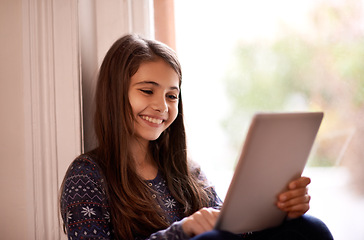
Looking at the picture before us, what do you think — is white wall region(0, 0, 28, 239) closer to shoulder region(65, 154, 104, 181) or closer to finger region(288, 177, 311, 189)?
shoulder region(65, 154, 104, 181)

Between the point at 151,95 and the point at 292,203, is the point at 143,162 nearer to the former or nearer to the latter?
the point at 151,95

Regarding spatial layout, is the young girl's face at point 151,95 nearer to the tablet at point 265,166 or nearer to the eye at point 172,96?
the eye at point 172,96

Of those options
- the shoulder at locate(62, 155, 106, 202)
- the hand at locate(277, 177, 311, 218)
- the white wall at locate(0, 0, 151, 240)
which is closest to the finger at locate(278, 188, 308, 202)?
the hand at locate(277, 177, 311, 218)

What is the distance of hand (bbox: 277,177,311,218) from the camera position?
0.95 m

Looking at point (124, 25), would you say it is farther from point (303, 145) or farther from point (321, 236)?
point (321, 236)

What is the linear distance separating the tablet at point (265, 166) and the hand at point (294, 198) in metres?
0.01

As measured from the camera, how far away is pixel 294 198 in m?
0.97

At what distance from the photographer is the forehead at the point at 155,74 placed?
118cm

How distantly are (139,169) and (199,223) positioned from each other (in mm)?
383

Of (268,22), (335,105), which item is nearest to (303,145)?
(335,105)

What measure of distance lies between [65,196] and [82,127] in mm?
339

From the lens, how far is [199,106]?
60.1 inches

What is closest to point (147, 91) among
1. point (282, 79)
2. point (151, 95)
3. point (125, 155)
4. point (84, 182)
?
point (151, 95)

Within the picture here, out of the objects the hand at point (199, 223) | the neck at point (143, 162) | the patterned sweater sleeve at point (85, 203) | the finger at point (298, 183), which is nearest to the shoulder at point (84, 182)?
the patterned sweater sleeve at point (85, 203)
